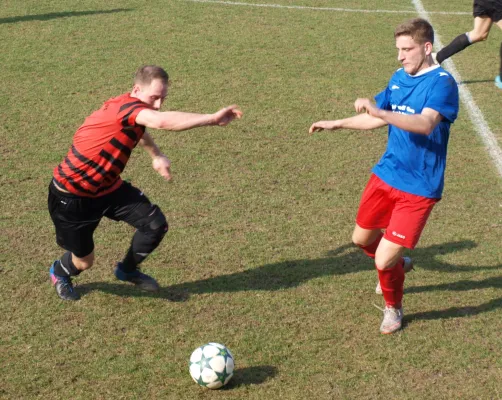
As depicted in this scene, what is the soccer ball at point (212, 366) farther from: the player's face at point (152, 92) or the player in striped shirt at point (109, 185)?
the player's face at point (152, 92)

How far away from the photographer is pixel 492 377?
5770 mm

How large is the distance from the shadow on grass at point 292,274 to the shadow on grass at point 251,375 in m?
1.11

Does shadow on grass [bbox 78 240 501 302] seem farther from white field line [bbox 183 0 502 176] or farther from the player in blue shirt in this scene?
white field line [bbox 183 0 502 176]

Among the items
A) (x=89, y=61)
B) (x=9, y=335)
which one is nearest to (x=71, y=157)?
(x=9, y=335)

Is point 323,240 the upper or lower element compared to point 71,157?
lower

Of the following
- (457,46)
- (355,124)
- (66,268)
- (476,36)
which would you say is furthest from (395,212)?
(476,36)

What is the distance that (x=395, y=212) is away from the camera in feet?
20.0

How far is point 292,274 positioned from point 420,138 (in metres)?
1.83

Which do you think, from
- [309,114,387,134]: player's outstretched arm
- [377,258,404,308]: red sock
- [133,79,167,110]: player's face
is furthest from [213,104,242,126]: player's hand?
[377,258,404,308]: red sock

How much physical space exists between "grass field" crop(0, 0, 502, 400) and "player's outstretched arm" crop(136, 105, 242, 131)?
5.50ft

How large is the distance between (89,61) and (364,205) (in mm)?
6936

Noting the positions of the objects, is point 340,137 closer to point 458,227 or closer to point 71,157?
point 458,227

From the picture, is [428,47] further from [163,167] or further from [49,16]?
[49,16]

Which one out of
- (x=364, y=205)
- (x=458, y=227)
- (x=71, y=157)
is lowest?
(x=458, y=227)
